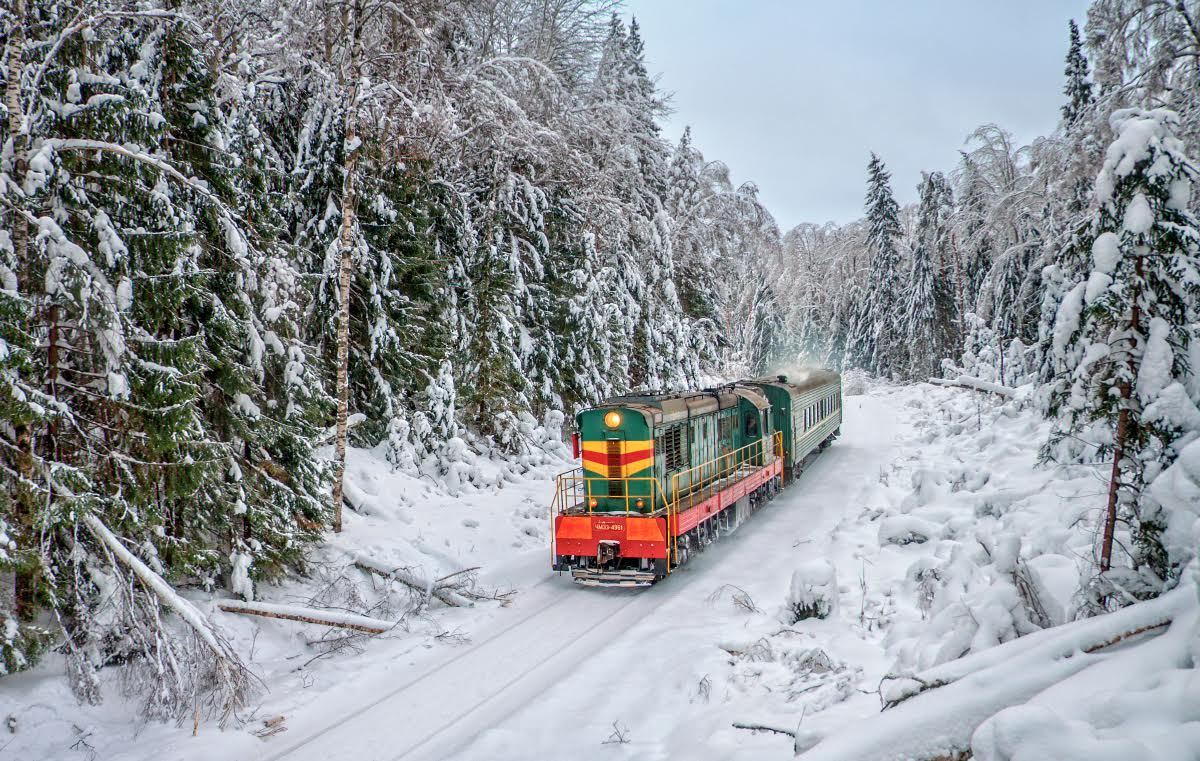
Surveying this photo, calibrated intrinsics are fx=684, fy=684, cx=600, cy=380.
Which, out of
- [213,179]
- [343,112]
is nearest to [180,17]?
[213,179]

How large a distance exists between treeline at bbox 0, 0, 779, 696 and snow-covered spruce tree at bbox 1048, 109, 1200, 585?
9.40 meters

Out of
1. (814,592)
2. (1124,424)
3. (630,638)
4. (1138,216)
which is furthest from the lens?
(630,638)

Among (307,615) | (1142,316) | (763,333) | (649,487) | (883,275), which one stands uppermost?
(883,275)

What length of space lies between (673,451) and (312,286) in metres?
8.02

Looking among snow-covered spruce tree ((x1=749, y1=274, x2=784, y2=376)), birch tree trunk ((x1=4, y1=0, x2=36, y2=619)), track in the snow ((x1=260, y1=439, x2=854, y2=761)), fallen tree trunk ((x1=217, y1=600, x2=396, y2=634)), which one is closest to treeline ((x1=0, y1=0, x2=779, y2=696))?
birch tree trunk ((x1=4, y1=0, x2=36, y2=619))

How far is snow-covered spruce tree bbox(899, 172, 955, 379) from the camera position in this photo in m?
42.6

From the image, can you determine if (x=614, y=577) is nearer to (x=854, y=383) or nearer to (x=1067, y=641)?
(x=1067, y=641)

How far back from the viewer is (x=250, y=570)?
9805 mm

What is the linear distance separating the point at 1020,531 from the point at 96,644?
38.4 ft

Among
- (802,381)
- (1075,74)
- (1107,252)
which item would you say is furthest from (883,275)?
(1107,252)

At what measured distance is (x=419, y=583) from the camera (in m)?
11.3

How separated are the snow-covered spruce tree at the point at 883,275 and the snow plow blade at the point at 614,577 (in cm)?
4319

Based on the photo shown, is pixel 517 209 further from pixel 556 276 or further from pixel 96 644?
pixel 96 644

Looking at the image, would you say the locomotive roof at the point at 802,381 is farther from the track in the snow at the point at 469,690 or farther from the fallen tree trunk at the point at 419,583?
the fallen tree trunk at the point at 419,583
